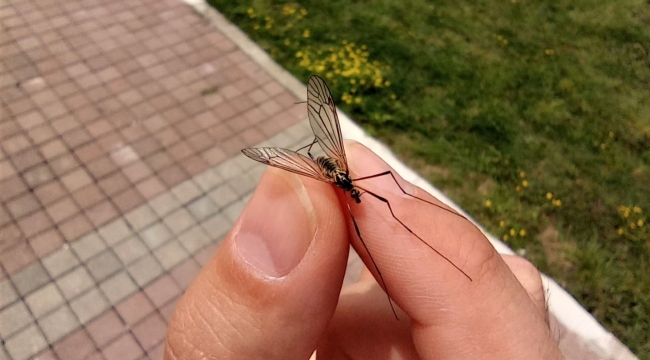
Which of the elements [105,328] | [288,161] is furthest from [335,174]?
[105,328]

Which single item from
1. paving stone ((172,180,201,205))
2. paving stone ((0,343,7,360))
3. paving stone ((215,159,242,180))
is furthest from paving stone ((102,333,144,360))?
paving stone ((215,159,242,180))

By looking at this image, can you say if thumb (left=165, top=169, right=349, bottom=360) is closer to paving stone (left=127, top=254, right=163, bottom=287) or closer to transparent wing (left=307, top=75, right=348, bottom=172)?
transparent wing (left=307, top=75, right=348, bottom=172)

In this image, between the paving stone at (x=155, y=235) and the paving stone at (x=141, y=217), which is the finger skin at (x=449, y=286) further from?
the paving stone at (x=141, y=217)

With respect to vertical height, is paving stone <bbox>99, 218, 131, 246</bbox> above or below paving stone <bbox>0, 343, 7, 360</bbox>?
above

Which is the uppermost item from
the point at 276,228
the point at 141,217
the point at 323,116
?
the point at 276,228

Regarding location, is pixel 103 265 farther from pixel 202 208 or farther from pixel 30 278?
pixel 202 208

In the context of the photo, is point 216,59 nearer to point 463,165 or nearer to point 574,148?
point 463,165
